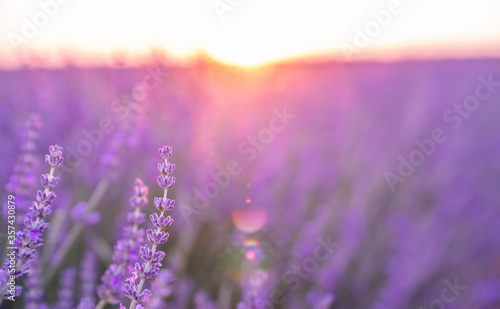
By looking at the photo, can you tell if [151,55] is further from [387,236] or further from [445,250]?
[445,250]

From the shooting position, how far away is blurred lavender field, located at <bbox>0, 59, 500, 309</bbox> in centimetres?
162

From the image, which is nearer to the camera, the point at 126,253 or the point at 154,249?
the point at 154,249

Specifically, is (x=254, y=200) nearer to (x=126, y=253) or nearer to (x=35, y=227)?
(x=126, y=253)

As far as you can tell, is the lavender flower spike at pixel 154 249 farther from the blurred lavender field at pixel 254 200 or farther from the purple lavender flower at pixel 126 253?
the blurred lavender field at pixel 254 200

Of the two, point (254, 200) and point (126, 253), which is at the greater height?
point (254, 200)

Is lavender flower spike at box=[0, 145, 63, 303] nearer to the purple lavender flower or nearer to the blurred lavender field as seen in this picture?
the purple lavender flower

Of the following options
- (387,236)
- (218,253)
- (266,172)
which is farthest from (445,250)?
(218,253)

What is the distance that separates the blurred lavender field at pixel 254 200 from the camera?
1624mm

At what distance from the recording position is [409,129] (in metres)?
3.76

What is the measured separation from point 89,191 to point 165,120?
19.4 inches

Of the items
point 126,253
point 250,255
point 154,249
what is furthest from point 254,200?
point 154,249

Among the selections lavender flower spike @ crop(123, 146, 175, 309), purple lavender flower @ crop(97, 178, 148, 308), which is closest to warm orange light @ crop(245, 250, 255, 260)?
purple lavender flower @ crop(97, 178, 148, 308)

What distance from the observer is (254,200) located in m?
2.26

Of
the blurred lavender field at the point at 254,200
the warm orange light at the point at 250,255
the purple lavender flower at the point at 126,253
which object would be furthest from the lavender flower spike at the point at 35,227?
the warm orange light at the point at 250,255
